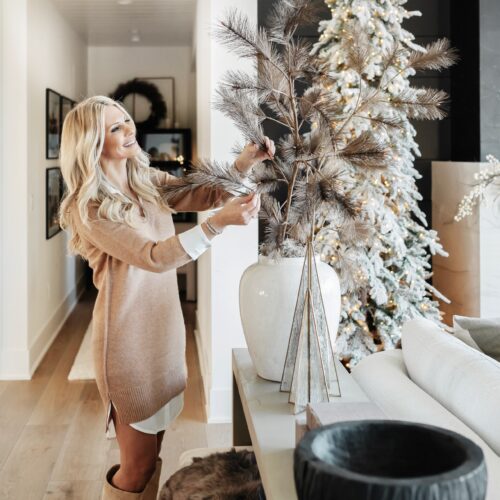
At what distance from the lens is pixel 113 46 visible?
28.5 ft

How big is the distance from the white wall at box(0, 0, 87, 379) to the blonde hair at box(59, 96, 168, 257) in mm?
2678

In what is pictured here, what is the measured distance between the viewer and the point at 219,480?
200 cm

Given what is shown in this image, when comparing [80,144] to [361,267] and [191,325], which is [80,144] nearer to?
[361,267]

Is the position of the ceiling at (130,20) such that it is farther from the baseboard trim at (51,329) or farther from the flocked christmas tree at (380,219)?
the baseboard trim at (51,329)

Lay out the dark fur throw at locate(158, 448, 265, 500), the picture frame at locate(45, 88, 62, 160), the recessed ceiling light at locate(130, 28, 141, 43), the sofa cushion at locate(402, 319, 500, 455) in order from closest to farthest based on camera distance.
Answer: the sofa cushion at locate(402, 319, 500, 455) → the dark fur throw at locate(158, 448, 265, 500) → the picture frame at locate(45, 88, 62, 160) → the recessed ceiling light at locate(130, 28, 141, 43)

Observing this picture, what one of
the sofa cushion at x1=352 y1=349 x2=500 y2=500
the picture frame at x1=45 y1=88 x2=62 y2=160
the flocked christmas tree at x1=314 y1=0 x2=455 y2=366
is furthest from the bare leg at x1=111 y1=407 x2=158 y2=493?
the picture frame at x1=45 y1=88 x2=62 y2=160

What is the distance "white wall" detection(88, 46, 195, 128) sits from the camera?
8.71m

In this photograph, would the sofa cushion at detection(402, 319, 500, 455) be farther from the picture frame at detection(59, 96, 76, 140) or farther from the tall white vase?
the picture frame at detection(59, 96, 76, 140)

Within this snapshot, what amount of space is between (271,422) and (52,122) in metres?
4.64

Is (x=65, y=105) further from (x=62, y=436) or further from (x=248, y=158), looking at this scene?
(x=248, y=158)

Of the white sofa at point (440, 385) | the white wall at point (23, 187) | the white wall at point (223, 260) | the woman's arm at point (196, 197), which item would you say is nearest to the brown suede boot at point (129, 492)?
the white sofa at point (440, 385)

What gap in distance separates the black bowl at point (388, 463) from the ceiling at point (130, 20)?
5502mm

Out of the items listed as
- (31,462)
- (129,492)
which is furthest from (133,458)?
(31,462)

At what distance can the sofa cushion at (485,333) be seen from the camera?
7.31ft
